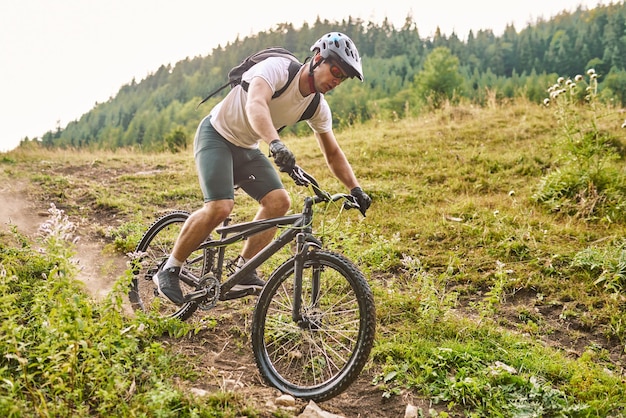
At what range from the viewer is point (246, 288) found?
4.25 metres

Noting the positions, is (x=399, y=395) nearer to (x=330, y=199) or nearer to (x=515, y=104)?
(x=330, y=199)

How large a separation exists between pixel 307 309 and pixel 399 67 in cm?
9011

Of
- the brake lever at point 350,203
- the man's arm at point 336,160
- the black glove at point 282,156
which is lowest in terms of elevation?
the brake lever at point 350,203

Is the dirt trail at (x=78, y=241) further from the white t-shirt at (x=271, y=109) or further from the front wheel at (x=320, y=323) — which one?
the front wheel at (x=320, y=323)

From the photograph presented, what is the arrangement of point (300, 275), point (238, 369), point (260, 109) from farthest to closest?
point (238, 369)
point (260, 109)
point (300, 275)

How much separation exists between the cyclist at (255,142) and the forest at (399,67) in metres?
39.9

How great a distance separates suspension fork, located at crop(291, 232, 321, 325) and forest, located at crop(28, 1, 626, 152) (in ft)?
134

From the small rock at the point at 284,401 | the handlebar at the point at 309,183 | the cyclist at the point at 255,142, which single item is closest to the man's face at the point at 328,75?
the cyclist at the point at 255,142

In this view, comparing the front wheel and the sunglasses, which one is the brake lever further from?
the sunglasses

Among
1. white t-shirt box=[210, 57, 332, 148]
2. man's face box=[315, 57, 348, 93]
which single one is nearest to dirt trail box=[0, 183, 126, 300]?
white t-shirt box=[210, 57, 332, 148]

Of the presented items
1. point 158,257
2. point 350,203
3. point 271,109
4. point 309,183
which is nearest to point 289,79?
point 271,109

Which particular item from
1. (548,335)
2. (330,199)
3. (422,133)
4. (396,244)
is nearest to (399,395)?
(330,199)

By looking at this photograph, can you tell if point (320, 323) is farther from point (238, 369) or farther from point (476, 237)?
point (476, 237)

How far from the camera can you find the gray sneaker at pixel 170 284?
4469mm
